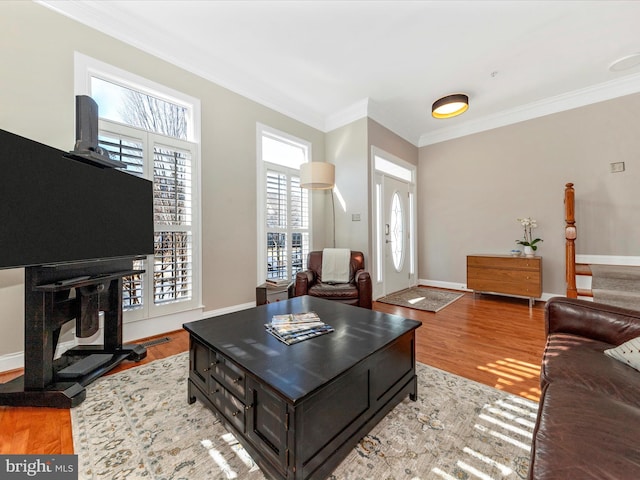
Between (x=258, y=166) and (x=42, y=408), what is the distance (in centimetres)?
292

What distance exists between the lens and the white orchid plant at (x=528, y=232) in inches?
152

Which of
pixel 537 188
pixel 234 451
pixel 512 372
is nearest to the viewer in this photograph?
pixel 234 451

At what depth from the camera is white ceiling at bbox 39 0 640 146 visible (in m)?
2.31

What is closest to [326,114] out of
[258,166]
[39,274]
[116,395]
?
[258,166]

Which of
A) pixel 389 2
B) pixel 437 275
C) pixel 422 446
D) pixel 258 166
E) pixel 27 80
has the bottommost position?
pixel 422 446

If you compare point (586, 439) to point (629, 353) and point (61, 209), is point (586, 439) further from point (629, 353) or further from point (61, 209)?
point (61, 209)

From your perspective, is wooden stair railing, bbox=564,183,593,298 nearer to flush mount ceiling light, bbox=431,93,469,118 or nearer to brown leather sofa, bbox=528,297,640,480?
flush mount ceiling light, bbox=431,93,469,118

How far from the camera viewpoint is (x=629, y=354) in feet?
3.75

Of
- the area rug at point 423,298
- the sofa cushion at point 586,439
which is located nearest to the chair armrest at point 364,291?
the area rug at point 423,298

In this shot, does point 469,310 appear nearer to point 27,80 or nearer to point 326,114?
point 326,114

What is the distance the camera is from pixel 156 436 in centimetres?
133

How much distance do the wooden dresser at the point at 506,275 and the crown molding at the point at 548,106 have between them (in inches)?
87.2

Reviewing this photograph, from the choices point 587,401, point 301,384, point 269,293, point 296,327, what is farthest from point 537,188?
point 301,384

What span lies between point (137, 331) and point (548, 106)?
606 centimetres
